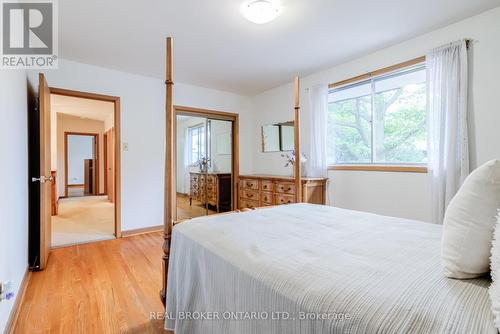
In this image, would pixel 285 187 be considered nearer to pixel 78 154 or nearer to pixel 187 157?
pixel 187 157

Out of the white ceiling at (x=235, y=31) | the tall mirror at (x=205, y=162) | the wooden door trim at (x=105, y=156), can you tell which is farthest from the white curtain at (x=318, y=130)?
the wooden door trim at (x=105, y=156)

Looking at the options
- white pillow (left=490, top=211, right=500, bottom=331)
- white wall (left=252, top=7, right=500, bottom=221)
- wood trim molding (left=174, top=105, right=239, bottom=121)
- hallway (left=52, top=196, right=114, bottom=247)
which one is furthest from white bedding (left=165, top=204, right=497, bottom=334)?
wood trim molding (left=174, top=105, right=239, bottom=121)

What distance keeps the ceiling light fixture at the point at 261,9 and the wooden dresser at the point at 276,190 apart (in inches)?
76.7

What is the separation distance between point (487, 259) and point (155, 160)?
3.84m

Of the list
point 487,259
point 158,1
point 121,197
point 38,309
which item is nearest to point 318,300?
point 487,259

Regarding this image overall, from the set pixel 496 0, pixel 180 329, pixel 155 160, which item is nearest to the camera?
pixel 180 329

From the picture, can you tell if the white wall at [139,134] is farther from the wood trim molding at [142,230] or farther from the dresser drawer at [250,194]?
the dresser drawer at [250,194]

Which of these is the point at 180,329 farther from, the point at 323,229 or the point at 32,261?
the point at 32,261

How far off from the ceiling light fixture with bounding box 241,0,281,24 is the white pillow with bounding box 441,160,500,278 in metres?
1.88

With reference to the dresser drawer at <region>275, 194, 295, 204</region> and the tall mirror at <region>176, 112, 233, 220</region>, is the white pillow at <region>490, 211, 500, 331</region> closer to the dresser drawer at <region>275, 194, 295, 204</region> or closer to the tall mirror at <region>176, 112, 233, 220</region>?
the dresser drawer at <region>275, 194, 295, 204</region>

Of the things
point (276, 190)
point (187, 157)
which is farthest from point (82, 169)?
point (276, 190)

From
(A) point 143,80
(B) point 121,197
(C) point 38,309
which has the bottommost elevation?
(C) point 38,309

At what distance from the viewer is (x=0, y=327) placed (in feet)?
4.52

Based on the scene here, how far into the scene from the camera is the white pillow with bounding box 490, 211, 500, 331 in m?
0.57
